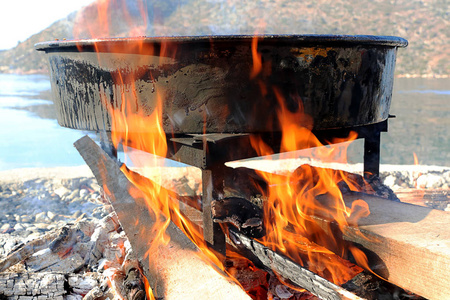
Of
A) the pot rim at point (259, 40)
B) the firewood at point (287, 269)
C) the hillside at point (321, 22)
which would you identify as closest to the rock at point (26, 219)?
the pot rim at point (259, 40)

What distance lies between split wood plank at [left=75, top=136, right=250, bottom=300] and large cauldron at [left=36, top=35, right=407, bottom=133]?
455mm

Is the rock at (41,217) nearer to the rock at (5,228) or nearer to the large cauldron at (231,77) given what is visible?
the rock at (5,228)

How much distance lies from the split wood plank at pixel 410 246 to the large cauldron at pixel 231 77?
1.61 ft

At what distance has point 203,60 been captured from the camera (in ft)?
5.23

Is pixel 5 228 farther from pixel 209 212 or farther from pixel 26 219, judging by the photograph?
pixel 209 212

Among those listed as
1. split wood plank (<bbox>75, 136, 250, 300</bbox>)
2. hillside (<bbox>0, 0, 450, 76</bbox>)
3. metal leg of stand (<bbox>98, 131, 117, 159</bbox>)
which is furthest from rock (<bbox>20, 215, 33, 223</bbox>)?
hillside (<bbox>0, 0, 450, 76</bbox>)

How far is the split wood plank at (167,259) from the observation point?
1515mm

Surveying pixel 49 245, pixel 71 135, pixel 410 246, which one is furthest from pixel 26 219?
pixel 71 135

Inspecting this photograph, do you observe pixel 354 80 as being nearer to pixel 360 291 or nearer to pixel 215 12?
pixel 360 291

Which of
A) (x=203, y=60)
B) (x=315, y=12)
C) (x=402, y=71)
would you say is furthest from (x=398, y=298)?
(x=315, y=12)

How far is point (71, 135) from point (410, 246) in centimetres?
896

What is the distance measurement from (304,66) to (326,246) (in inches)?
33.9

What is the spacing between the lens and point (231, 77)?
1.62 m

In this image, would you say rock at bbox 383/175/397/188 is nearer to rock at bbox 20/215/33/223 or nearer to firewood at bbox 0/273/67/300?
firewood at bbox 0/273/67/300
